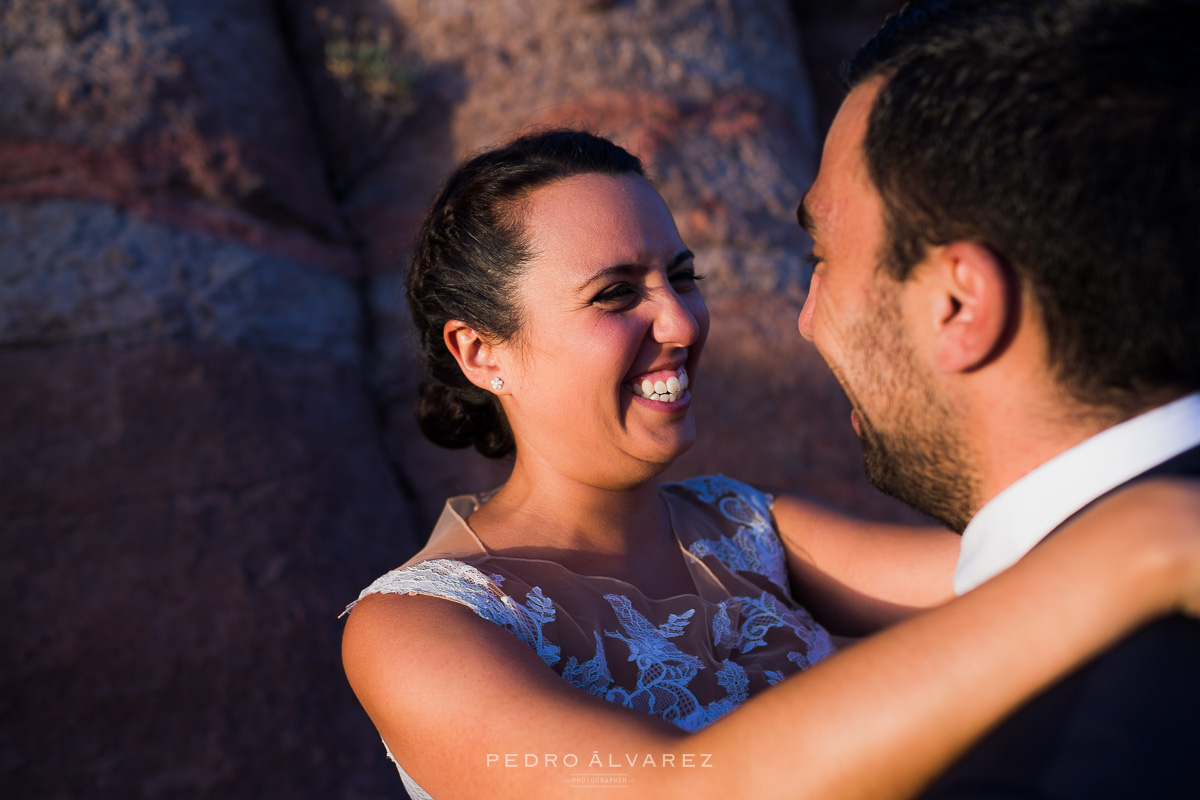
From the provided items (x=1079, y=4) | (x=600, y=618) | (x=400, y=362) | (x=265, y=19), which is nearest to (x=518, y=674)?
(x=600, y=618)

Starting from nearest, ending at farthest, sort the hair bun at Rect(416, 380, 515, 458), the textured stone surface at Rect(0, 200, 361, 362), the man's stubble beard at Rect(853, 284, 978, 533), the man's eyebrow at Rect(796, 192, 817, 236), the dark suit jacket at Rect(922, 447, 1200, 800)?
the dark suit jacket at Rect(922, 447, 1200, 800)
the man's stubble beard at Rect(853, 284, 978, 533)
the man's eyebrow at Rect(796, 192, 817, 236)
the hair bun at Rect(416, 380, 515, 458)
the textured stone surface at Rect(0, 200, 361, 362)

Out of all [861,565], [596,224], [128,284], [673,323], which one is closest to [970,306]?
[673,323]

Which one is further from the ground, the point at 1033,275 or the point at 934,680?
the point at 1033,275

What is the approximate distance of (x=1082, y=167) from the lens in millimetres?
1126

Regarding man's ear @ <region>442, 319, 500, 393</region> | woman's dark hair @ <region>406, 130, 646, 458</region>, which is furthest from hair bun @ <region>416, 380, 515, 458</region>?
man's ear @ <region>442, 319, 500, 393</region>

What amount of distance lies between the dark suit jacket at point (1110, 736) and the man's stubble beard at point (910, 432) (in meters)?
0.46

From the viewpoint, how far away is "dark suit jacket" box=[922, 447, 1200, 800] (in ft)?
2.78

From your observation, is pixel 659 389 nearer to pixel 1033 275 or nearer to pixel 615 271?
pixel 615 271

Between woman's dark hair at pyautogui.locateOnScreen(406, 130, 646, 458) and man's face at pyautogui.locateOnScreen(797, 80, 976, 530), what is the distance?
891 millimetres

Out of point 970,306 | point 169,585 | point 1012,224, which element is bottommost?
point 169,585

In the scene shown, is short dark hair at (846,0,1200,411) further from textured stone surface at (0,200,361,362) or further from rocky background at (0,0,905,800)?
textured stone surface at (0,200,361,362)

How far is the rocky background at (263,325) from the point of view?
312cm

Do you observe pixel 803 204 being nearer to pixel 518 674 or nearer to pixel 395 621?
pixel 518 674

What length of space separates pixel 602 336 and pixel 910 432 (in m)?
0.88
